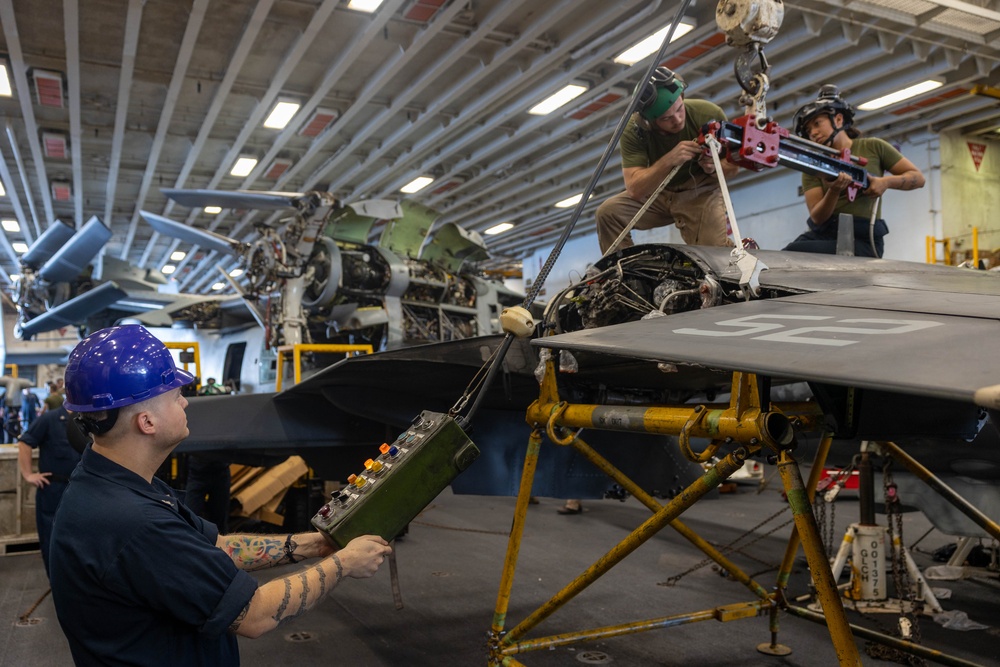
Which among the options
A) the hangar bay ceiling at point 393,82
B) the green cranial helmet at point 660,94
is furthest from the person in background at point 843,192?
the hangar bay ceiling at point 393,82

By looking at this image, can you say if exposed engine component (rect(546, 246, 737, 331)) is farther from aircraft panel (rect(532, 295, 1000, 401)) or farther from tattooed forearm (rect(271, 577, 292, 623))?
tattooed forearm (rect(271, 577, 292, 623))

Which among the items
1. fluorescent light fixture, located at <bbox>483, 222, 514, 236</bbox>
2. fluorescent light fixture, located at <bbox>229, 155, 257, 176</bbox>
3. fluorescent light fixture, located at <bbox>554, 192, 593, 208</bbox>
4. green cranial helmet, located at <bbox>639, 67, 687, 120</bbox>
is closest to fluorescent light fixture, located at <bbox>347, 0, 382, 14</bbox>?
green cranial helmet, located at <bbox>639, 67, 687, 120</bbox>

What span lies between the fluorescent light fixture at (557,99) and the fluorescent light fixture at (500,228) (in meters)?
7.00

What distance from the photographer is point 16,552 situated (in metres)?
6.84

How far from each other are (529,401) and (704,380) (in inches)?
37.6

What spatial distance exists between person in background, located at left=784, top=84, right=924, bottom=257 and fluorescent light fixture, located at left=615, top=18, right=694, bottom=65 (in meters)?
4.50

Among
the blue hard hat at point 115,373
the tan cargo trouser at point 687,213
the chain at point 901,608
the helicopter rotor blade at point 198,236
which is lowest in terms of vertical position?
the chain at point 901,608

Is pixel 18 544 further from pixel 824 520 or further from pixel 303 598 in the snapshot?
pixel 824 520

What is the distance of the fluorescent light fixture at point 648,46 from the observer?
27.7 ft

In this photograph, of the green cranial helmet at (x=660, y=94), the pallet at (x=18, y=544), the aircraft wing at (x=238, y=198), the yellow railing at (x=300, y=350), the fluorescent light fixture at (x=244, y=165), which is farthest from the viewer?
the fluorescent light fixture at (x=244, y=165)

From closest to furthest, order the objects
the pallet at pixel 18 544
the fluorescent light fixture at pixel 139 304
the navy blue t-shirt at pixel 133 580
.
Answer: the navy blue t-shirt at pixel 133 580
the pallet at pixel 18 544
the fluorescent light fixture at pixel 139 304

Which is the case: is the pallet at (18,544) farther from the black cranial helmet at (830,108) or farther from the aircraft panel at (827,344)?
the black cranial helmet at (830,108)

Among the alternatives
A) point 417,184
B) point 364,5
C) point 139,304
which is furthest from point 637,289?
point 139,304

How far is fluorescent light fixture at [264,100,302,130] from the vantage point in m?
10.8
